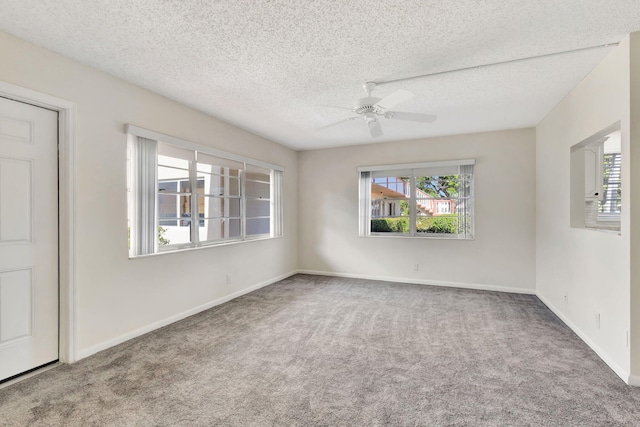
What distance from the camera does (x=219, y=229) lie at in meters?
4.29

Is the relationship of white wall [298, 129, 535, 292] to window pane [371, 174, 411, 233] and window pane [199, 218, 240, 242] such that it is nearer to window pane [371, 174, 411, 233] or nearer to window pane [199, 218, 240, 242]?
window pane [371, 174, 411, 233]

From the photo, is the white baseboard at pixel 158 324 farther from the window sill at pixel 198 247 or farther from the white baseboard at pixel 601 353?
the white baseboard at pixel 601 353

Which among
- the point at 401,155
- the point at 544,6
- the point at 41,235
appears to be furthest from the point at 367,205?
the point at 41,235

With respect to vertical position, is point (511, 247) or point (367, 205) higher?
point (367, 205)

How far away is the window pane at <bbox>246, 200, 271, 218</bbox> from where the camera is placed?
493cm

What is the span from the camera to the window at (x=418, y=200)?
4.98 meters

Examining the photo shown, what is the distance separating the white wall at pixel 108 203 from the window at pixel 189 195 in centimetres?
15

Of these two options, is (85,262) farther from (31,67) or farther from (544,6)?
(544,6)

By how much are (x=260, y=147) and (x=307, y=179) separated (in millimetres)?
1365

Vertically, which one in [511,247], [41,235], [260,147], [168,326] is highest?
[260,147]

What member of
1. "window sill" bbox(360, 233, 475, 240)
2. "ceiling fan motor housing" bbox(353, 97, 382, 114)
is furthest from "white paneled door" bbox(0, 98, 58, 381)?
"window sill" bbox(360, 233, 475, 240)

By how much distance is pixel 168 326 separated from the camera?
3.32 meters

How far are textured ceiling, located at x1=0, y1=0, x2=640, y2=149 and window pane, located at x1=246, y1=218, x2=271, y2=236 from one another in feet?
6.69

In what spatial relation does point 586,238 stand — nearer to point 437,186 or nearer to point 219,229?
point 437,186
